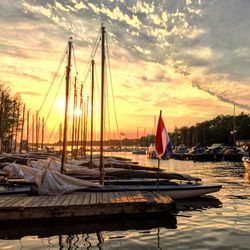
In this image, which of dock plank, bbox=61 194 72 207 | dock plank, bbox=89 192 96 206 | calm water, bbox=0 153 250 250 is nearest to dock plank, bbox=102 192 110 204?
dock plank, bbox=89 192 96 206

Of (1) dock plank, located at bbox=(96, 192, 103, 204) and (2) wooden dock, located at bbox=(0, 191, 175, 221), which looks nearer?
(2) wooden dock, located at bbox=(0, 191, 175, 221)

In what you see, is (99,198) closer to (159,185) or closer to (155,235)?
(155,235)

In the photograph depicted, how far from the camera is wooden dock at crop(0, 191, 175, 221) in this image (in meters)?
14.9

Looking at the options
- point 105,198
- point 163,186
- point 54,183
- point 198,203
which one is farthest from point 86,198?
point 198,203

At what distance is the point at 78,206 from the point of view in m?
15.3

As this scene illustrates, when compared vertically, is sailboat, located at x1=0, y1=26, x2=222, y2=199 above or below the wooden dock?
above

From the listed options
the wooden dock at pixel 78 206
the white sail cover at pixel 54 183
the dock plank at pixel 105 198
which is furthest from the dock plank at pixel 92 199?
the white sail cover at pixel 54 183

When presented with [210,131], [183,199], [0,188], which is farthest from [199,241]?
[210,131]

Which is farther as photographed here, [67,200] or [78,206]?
[67,200]

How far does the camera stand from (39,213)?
1495cm

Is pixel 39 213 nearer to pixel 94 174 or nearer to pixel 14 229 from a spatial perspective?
pixel 14 229

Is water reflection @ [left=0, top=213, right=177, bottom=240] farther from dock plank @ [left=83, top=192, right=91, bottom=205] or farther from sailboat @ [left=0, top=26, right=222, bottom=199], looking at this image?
sailboat @ [left=0, top=26, right=222, bottom=199]

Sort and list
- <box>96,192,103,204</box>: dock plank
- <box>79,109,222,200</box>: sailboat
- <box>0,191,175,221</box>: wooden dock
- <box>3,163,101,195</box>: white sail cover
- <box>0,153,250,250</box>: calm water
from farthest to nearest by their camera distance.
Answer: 1. <box>3,163,101,195</box>: white sail cover
2. <box>79,109,222,200</box>: sailboat
3. <box>96,192,103,204</box>: dock plank
4. <box>0,191,175,221</box>: wooden dock
5. <box>0,153,250,250</box>: calm water

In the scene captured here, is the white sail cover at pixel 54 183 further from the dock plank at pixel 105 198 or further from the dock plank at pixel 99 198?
the dock plank at pixel 105 198
